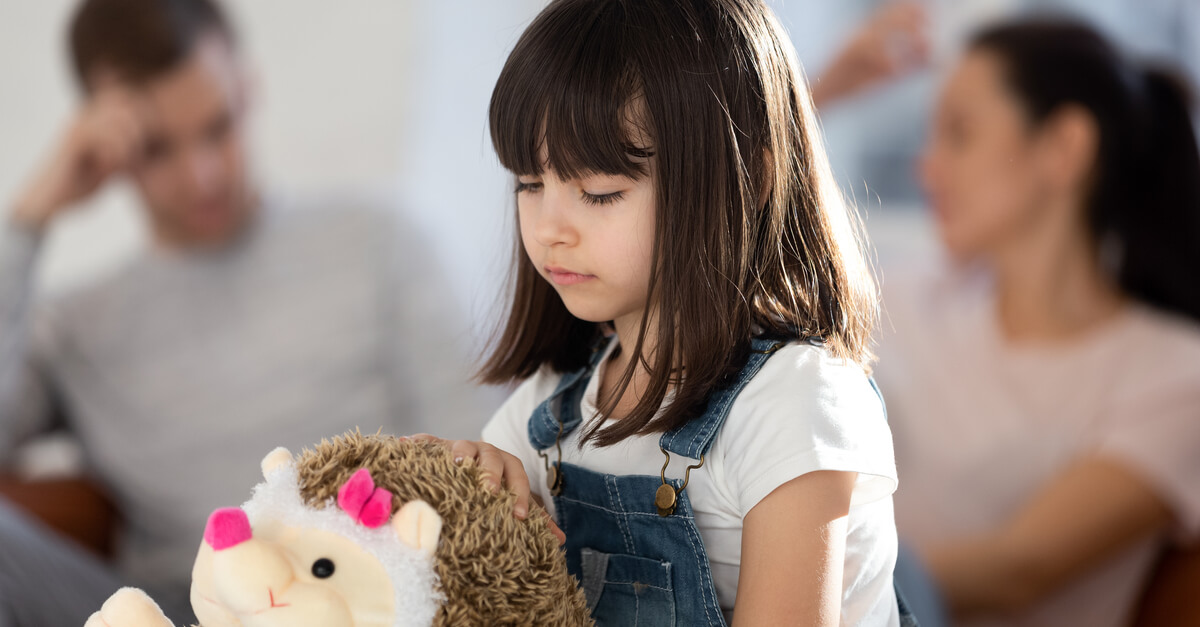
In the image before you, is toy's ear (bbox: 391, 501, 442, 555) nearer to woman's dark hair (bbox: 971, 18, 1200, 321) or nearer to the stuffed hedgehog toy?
the stuffed hedgehog toy

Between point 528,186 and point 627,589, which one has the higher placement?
point 528,186

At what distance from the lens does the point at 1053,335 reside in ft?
4.53

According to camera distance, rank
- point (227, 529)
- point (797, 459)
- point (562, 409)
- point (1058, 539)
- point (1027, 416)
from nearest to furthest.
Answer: point (227, 529) < point (797, 459) < point (562, 409) < point (1058, 539) < point (1027, 416)

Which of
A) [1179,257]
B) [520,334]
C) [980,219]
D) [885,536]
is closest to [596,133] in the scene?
[520,334]

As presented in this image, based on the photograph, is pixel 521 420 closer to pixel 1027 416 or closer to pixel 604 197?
pixel 604 197

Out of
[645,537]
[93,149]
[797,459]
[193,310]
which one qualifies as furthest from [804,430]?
[93,149]

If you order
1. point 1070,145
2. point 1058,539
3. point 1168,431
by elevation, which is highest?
Answer: point 1070,145

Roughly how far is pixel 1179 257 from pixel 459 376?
1063 mm

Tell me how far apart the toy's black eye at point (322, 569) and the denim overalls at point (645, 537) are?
0.22m

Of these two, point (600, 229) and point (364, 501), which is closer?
point (364, 501)

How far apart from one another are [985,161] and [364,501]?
122 centimetres

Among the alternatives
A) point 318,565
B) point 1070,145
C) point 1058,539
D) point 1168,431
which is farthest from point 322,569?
point 1070,145

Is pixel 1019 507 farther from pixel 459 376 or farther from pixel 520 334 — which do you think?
pixel 520 334

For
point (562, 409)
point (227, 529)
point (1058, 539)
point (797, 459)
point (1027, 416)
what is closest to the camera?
point (227, 529)
